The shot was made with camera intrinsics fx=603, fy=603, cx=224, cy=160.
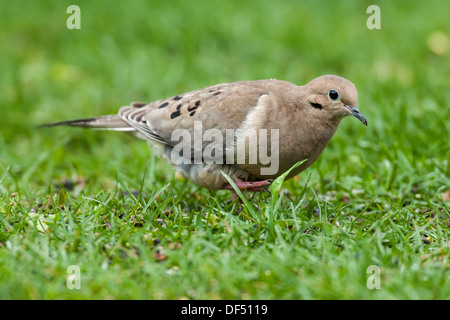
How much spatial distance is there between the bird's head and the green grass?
0.56 meters

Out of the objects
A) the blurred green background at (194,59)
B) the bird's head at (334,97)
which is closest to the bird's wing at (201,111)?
the bird's head at (334,97)

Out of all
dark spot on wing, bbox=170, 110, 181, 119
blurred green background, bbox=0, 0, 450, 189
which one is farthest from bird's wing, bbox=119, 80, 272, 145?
blurred green background, bbox=0, 0, 450, 189

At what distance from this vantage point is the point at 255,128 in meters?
4.27

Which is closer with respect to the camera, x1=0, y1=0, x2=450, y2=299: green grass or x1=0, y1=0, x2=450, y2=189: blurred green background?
x1=0, y1=0, x2=450, y2=299: green grass

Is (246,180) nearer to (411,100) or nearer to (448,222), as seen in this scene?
(448,222)

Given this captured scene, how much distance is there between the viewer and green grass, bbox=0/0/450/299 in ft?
10.9

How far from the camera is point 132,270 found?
135 inches

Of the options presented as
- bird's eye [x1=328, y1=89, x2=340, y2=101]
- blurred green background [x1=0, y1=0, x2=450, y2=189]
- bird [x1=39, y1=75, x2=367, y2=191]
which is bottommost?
bird [x1=39, y1=75, x2=367, y2=191]

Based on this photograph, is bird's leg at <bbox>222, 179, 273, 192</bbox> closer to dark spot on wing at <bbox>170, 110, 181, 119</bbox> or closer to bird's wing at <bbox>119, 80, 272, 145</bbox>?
bird's wing at <bbox>119, 80, 272, 145</bbox>

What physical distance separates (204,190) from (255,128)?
1133 millimetres

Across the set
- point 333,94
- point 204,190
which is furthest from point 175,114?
point 333,94

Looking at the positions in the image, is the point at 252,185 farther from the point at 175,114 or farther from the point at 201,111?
the point at 175,114

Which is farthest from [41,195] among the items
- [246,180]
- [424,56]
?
[424,56]

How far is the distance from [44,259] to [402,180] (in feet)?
10.0
